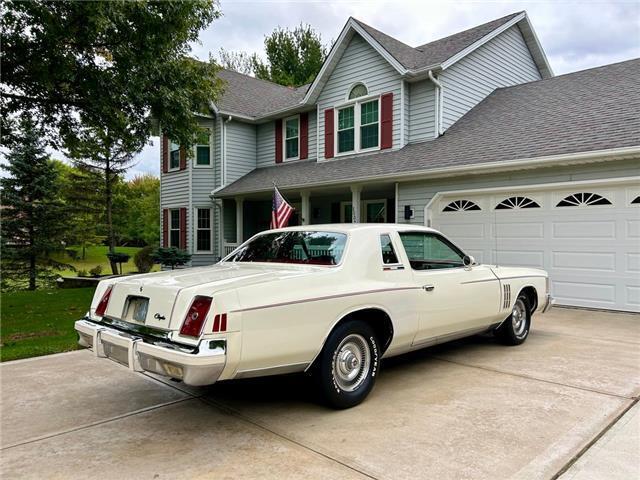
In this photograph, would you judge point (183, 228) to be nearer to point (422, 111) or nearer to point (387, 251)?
point (422, 111)

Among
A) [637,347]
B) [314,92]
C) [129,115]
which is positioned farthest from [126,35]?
[637,347]

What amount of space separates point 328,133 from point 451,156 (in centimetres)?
508

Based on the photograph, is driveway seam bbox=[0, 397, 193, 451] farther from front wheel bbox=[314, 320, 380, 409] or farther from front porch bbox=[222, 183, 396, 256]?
front porch bbox=[222, 183, 396, 256]

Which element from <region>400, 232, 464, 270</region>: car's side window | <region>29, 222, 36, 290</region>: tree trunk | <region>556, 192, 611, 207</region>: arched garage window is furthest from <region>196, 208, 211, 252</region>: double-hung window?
<region>400, 232, 464, 270</region>: car's side window

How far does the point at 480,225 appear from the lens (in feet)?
32.7

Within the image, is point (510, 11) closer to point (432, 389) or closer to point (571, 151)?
point (571, 151)

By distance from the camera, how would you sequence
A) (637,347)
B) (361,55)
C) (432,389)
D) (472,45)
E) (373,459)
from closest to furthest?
(373,459) < (432,389) < (637,347) < (472,45) < (361,55)

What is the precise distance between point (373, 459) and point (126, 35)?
29.5 ft

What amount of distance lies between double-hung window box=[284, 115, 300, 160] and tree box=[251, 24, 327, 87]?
19311 millimetres

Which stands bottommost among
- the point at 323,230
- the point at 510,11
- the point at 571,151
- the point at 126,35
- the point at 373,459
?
the point at 373,459

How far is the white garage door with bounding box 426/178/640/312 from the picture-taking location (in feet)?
26.5

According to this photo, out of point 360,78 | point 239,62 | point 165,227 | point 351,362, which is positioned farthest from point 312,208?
point 239,62

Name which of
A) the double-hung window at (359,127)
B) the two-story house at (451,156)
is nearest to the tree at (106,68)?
the two-story house at (451,156)

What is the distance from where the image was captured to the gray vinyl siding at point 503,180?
8.13 meters
